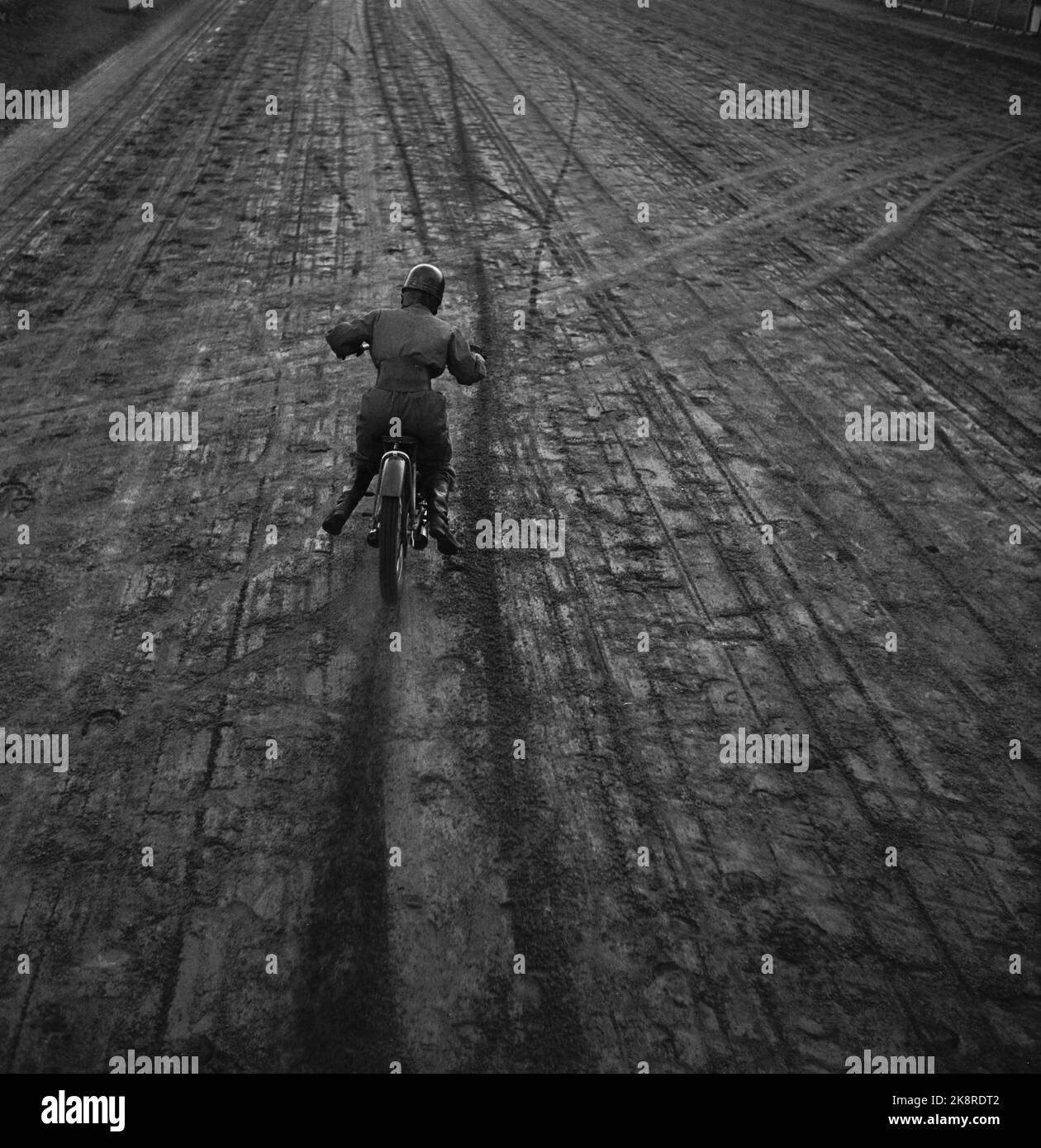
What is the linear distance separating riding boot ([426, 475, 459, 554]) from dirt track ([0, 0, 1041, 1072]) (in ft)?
0.89

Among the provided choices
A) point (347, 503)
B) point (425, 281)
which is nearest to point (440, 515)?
point (347, 503)

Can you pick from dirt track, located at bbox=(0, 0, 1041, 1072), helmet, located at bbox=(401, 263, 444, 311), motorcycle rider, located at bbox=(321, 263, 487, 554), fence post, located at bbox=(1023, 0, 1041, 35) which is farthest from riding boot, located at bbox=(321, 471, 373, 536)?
fence post, located at bbox=(1023, 0, 1041, 35)

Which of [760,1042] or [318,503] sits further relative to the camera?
[318,503]

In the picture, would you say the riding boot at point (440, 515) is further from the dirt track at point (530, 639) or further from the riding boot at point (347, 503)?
the riding boot at point (347, 503)

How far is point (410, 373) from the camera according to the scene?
20.3 ft

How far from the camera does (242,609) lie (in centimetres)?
600

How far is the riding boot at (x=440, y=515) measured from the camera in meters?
6.27

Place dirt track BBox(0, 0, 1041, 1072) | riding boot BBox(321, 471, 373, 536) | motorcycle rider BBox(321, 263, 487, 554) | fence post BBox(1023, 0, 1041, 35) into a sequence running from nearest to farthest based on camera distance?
1. dirt track BBox(0, 0, 1041, 1072)
2. motorcycle rider BBox(321, 263, 487, 554)
3. riding boot BBox(321, 471, 373, 536)
4. fence post BBox(1023, 0, 1041, 35)

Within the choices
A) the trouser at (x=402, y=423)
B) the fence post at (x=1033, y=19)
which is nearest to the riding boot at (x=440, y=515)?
the trouser at (x=402, y=423)

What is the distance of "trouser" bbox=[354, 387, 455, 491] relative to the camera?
6152 mm

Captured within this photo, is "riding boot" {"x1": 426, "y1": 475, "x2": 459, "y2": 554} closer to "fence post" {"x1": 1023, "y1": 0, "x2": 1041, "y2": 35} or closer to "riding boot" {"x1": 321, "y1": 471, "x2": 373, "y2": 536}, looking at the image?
"riding boot" {"x1": 321, "y1": 471, "x2": 373, "y2": 536}

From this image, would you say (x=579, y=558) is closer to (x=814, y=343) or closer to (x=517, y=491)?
(x=517, y=491)

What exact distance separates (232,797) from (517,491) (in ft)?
10.4
